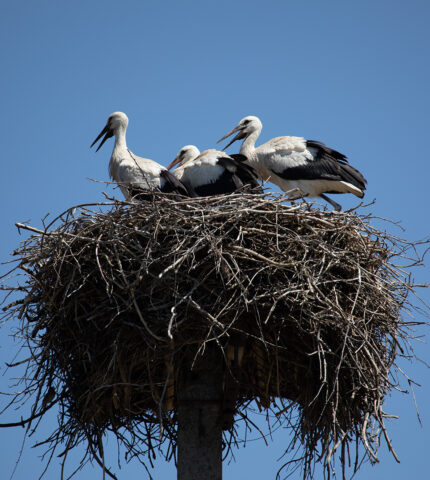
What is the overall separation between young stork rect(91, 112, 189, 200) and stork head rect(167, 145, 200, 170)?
0.72 meters

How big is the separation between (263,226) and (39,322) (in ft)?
5.23

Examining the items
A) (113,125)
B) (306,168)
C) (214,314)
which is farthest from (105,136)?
(214,314)

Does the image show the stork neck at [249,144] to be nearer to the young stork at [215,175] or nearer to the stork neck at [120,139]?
the young stork at [215,175]

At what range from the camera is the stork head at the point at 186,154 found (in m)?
9.33

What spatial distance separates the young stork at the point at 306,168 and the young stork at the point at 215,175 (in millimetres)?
412

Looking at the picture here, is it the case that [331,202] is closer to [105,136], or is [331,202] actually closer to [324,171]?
[324,171]

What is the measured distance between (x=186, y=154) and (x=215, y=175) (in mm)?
1166

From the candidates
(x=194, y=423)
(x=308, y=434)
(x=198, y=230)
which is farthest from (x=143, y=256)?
(x=308, y=434)

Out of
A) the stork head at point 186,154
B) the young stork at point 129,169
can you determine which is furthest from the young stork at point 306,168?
the young stork at point 129,169

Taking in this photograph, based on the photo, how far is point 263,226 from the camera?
568 cm

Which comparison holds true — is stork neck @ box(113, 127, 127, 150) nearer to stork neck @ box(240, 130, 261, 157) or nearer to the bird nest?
stork neck @ box(240, 130, 261, 157)

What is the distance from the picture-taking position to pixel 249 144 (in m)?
9.42

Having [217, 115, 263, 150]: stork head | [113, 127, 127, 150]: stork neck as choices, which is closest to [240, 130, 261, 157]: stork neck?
[217, 115, 263, 150]: stork head

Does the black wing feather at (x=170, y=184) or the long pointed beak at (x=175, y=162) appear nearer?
the black wing feather at (x=170, y=184)
